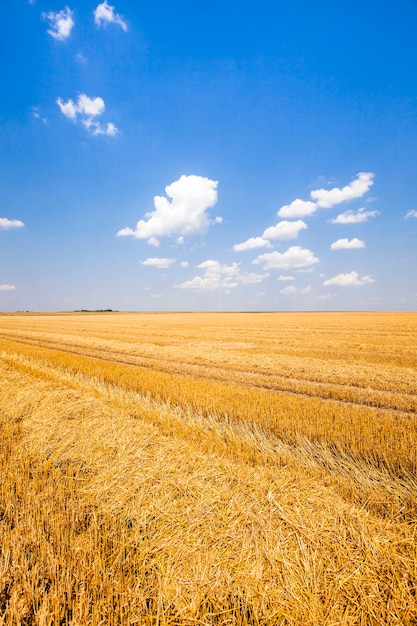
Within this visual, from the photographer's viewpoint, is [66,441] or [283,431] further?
[283,431]

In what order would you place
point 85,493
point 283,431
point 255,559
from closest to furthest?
point 255,559
point 85,493
point 283,431

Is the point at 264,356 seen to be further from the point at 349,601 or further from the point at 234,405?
the point at 349,601

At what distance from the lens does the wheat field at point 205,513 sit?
2.12m

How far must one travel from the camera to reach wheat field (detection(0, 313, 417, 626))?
6.96ft

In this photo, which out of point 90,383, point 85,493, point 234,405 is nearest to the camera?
point 85,493

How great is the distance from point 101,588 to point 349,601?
6.24 ft

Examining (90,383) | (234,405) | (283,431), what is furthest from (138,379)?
(283,431)

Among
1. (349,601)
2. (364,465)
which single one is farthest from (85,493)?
(364,465)

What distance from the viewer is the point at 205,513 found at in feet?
9.80

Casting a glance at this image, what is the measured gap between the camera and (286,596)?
83.8 inches

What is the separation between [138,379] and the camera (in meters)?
9.05

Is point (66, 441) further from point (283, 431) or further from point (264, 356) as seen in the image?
point (264, 356)

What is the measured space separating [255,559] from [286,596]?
0.35 metres

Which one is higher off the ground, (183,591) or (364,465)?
(183,591)
